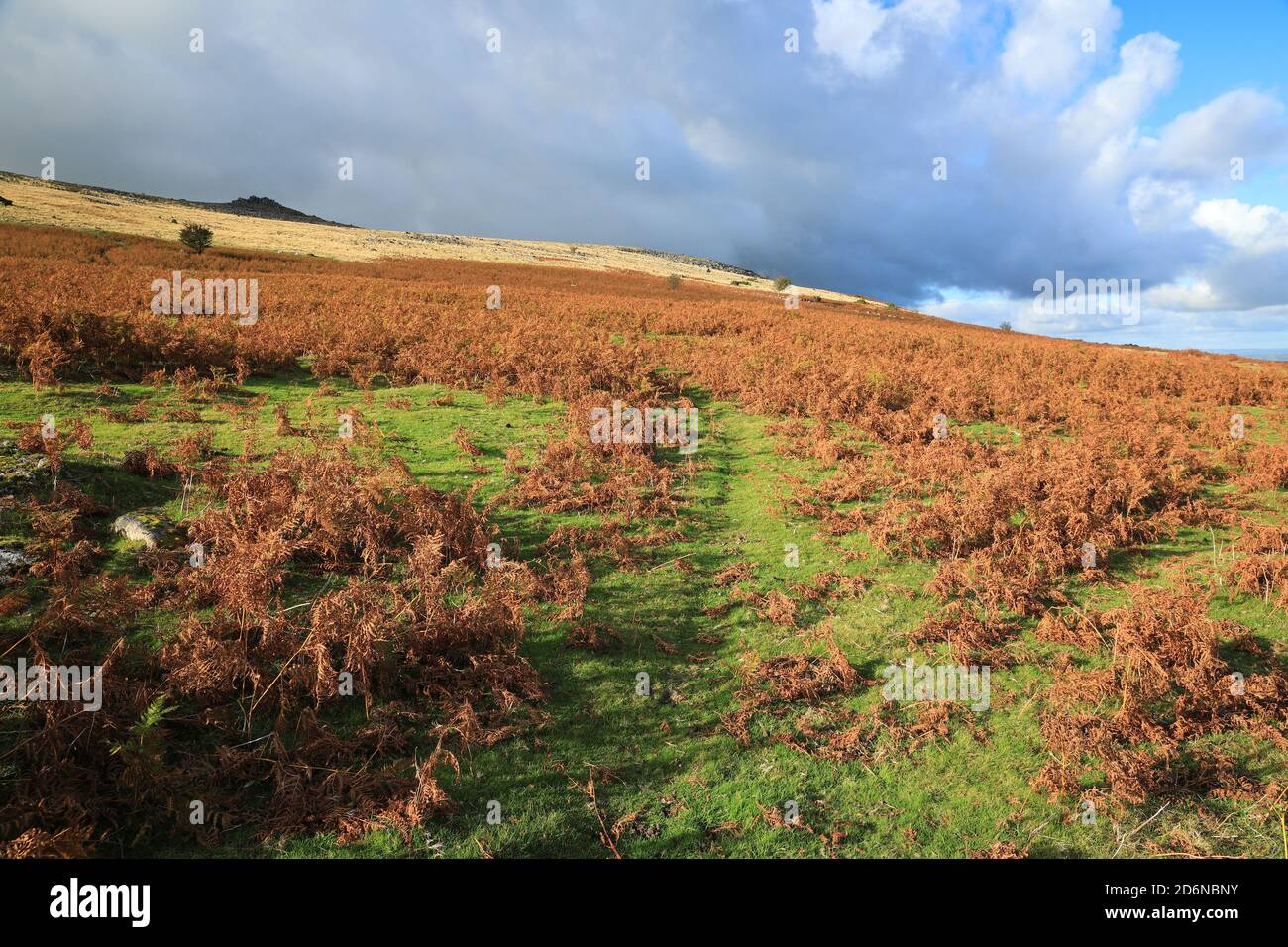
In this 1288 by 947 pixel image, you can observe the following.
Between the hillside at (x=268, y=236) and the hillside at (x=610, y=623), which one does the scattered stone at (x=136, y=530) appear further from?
the hillside at (x=268, y=236)

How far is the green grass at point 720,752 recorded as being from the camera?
5.77m

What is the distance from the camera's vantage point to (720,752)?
6.73 m

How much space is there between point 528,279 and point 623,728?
5087cm

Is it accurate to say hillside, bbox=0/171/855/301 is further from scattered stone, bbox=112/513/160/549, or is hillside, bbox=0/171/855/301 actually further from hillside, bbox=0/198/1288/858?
scattered stone, bbox=112/513/160/549

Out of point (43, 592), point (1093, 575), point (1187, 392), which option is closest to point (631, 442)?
point (1093, 575)

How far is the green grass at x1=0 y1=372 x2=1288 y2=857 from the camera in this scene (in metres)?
5.77
